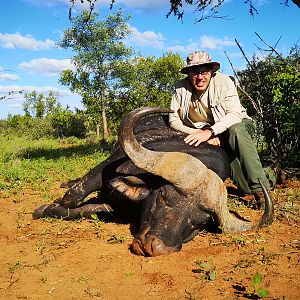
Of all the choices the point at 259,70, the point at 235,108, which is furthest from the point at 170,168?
the point at 259,70

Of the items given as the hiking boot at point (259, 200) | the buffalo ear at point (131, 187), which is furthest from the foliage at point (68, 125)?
the buffalo ear at point (131, 187)

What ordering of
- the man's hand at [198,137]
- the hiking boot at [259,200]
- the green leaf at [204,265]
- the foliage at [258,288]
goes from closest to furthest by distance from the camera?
the foliage at [258,288]
the green leaf at [204,265]
the man's hand at [198,137]
the hiking boot at [259,200]

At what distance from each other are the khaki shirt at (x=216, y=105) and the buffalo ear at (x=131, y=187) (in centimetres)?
112

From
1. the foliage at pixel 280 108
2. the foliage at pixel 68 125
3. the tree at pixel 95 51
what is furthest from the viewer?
the foliage at pixel 68 125

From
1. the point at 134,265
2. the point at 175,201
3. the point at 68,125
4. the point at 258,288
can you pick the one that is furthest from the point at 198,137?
the point at 68,125

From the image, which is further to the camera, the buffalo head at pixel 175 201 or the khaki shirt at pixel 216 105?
the khaki shirt at pixel 216 105

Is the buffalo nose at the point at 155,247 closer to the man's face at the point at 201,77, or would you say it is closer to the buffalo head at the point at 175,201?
the buffalo head at the point at 175,201

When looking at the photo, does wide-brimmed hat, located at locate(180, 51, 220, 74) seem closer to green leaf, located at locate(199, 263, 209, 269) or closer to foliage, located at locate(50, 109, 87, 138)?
green leaf, located at locate(199, 263, 209, 269)

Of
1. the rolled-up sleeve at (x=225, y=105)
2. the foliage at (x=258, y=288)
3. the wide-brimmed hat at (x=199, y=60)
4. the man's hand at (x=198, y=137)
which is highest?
the wide-brimmed hat at (x=199, y=60)

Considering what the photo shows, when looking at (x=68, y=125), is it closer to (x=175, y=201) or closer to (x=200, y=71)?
(x=200, y=71)

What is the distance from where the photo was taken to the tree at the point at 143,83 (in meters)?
19.4

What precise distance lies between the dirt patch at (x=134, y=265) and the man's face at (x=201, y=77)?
→ 1.65m

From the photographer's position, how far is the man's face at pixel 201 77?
486cm

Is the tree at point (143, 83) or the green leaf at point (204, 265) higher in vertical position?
the tree at point (143, 83)
